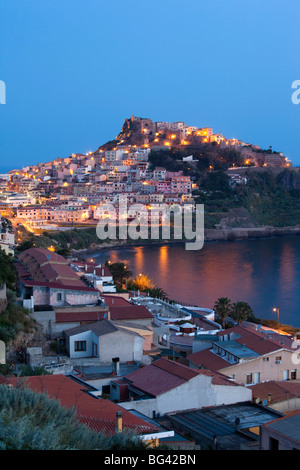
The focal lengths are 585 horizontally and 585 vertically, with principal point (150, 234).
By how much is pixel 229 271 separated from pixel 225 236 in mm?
11778

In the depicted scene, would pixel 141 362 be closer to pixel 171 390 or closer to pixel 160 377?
pixel 160 377

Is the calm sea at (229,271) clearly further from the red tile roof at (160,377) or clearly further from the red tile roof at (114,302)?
the red tile roof at (160,377)

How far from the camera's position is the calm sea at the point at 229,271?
14.9m

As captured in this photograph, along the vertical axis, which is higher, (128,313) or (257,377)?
(128,313)

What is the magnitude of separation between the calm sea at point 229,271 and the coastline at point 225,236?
834mm

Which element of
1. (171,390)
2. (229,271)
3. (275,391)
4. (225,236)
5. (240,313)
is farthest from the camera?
(225,236)

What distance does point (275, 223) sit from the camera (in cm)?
3578

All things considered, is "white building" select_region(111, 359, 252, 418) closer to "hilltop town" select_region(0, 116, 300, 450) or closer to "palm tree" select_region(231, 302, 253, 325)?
"hilltop town" select_region(0, 116, 300, 450)

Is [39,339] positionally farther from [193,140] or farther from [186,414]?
[193,140]

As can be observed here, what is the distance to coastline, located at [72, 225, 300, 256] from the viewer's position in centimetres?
2727

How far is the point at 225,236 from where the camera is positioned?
31.5 meters

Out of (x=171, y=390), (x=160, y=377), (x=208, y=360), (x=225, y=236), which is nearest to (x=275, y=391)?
(x=208, y=360)

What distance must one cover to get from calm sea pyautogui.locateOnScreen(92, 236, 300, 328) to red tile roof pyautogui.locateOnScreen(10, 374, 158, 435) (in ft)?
30.4

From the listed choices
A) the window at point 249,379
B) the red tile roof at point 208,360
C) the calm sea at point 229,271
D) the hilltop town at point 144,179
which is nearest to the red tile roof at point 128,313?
the red tile roof at point 208,360
